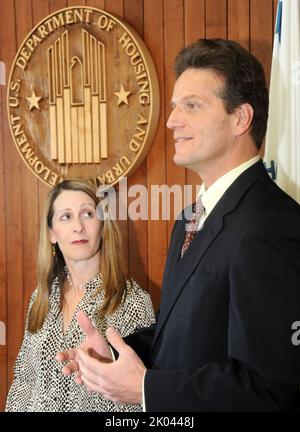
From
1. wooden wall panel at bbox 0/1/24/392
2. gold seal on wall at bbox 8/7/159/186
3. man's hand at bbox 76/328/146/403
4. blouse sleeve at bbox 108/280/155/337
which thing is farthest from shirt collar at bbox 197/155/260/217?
wooden wall panel at bbox 0/1/24/392

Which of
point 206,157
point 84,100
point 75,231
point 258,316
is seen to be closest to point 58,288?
point 75,231

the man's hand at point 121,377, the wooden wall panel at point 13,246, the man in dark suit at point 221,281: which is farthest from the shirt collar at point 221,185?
the wooden wall panel at point 13,246

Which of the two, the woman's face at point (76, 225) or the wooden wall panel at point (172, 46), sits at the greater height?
the wooden wall panel at point (172, 46)

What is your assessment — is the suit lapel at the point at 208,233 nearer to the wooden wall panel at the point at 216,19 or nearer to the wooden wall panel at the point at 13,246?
the wooden wall panel at the point at 216,19

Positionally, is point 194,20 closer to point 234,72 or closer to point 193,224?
point 234,72

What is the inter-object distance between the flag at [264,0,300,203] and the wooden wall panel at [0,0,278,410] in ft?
0.67

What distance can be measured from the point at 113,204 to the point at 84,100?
51 centimetres

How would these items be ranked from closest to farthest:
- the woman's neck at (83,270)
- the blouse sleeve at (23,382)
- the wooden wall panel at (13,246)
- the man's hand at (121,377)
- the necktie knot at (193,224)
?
the man's hand at (121,377) < the necktie knot at (193,224) < the blouse sleeve at (23,382) < the woman's neck at (83,270) < the wooden wall panel at (13,246)

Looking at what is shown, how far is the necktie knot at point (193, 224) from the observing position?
5.14 ft

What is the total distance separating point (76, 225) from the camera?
7.72 ft

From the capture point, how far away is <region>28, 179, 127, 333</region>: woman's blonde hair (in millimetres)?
2279

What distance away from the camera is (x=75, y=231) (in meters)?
2.35

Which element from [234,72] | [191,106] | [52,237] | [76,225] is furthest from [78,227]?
[234,72]

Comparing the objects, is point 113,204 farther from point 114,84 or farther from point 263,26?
point 263,26
